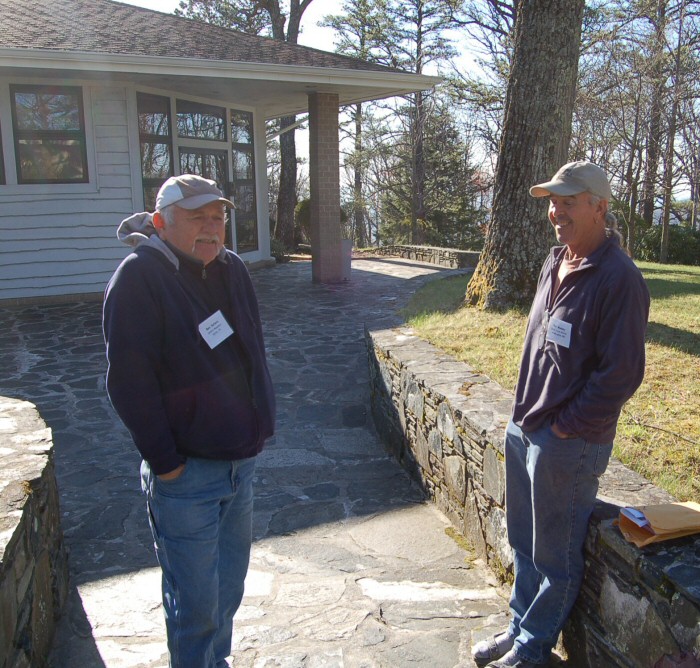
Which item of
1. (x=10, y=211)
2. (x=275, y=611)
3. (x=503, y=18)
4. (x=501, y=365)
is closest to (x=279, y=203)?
(x=10, y=211)

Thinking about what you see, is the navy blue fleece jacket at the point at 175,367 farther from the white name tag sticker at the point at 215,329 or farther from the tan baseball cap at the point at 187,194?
the tan baseball cap at the point at 187,194

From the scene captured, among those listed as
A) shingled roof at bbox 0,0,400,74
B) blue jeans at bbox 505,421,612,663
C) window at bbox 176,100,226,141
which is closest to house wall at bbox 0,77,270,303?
shingled roof at bbox 0,0,400,74

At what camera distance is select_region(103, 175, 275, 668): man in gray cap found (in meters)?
2.24

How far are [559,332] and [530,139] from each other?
5.18 metres

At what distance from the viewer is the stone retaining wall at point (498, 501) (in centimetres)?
217

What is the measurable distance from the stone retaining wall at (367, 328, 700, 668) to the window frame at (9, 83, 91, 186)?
603 cm

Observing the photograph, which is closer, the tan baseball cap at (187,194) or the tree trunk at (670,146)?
the tan baseball cap at (187,194)

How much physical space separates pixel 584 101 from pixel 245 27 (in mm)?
12711

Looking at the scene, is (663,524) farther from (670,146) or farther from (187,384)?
(670,146)

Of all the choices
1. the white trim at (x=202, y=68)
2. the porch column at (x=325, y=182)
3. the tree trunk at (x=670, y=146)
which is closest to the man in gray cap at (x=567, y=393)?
the white trim at (x=202, y=68)

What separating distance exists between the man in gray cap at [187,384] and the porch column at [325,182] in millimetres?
9041

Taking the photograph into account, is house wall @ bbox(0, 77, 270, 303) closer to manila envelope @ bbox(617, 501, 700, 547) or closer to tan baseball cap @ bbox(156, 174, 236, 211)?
tan baseball cap @ bbox(156, 174, 236, 211)

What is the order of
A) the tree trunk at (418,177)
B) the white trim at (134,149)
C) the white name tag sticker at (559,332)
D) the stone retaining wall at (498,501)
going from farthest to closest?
the tree trunk at (418,177) → the white trim at (134,149) → the white name tag sticker at (559,332) → the stone retaining wall at (498,501)

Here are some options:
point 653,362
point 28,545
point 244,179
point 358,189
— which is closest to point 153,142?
point 244,179
